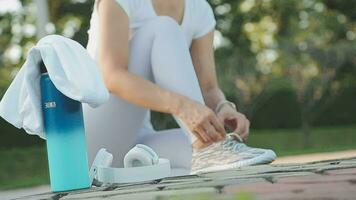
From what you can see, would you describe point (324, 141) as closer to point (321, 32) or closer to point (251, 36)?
point (321, 32)

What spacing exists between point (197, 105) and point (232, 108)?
30cm

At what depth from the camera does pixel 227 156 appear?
2.11 meters

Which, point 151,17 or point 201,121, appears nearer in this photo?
point 201,121

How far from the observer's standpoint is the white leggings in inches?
83.7

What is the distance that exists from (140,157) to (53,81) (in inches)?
12.9

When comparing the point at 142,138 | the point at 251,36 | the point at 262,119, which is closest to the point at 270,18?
the point at 251,36

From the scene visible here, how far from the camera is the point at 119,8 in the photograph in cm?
222

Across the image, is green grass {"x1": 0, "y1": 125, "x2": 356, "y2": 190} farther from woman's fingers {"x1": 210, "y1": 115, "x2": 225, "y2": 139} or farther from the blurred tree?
woman's fingers {"x1": 210, "y1": 115, "x2": 225, "y2": 139}

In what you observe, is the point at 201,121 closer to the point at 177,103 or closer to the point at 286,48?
the point at 177,103

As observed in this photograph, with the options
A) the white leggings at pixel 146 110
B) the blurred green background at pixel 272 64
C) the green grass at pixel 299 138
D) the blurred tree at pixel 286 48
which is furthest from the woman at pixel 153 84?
the blurred tree at pixel 286 48

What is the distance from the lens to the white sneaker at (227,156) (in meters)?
2.08

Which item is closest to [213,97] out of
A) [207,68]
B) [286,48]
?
[207,68]

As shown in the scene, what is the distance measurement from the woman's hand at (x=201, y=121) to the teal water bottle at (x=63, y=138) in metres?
0.40

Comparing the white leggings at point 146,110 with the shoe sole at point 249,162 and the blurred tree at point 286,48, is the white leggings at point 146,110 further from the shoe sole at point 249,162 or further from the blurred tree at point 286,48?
the blurred tree at point 286,48
